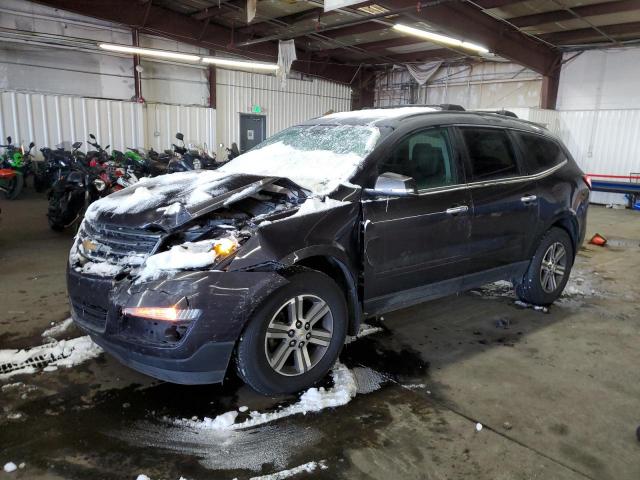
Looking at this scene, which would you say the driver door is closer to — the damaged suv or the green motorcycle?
the damaged suv

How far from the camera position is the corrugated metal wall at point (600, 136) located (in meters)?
12.4

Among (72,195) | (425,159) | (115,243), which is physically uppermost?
(425,159)

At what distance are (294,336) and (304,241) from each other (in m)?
0.54

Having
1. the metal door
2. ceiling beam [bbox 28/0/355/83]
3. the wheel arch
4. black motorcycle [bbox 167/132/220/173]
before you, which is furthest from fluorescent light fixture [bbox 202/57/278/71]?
the wheel arch

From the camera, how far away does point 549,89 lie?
526 inches

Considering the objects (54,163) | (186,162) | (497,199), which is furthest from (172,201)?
(54,163)

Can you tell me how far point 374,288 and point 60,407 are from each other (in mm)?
1925

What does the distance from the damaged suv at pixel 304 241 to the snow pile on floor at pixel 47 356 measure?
532 millimetres

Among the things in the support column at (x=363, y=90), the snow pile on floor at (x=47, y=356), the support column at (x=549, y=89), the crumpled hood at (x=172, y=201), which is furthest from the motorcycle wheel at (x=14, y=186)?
the support column at (x=549, y=89)

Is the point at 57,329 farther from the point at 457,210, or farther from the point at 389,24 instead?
the point at 389,24

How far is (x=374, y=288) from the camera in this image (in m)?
3.10

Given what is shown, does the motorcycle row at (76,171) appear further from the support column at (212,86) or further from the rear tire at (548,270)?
the rear tire at (548,270)

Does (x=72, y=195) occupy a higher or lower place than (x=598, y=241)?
higher

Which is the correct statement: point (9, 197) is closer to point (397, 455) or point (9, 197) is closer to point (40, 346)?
point (40, 346)
